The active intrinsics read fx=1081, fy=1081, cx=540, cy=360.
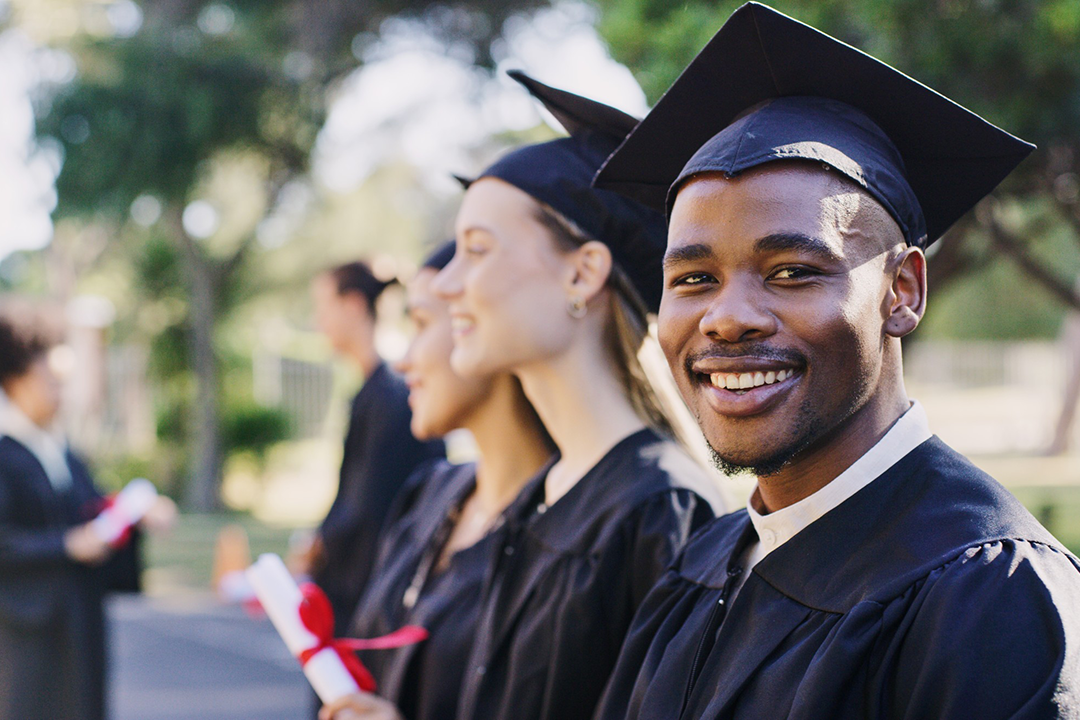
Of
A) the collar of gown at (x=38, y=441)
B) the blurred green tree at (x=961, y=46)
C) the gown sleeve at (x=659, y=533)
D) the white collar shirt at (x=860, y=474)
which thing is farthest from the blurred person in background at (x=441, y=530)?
the blurred green tree at (x=961, y=46)

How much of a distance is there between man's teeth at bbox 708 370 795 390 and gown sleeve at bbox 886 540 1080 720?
0.31 meters

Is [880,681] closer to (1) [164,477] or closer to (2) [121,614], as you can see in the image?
(2) [121,614]

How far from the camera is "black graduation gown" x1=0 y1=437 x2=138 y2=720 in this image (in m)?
4.48

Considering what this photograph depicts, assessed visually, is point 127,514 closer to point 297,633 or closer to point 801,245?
point 297,633

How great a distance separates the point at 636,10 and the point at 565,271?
354 centimetres

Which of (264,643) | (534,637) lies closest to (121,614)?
(264,643)

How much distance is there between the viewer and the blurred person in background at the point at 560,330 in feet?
7.00

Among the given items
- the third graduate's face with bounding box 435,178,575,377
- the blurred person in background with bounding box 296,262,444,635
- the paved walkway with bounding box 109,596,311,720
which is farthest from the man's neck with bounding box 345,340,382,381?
the third graduate's face with bounding box 435,178,575,377

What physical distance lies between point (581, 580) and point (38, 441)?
3.51 metres

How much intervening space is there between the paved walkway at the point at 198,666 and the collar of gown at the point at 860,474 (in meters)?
5.50

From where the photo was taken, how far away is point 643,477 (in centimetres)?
209

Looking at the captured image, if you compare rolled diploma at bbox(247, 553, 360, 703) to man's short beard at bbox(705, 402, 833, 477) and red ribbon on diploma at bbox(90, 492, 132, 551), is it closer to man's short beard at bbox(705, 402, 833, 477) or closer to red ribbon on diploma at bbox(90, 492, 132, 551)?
man's short beard at bbox(705, 402, 833, 477)

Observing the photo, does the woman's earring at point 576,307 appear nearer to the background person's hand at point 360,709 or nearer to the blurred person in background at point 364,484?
the background person's hand at point 360,709

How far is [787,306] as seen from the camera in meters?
1.36
